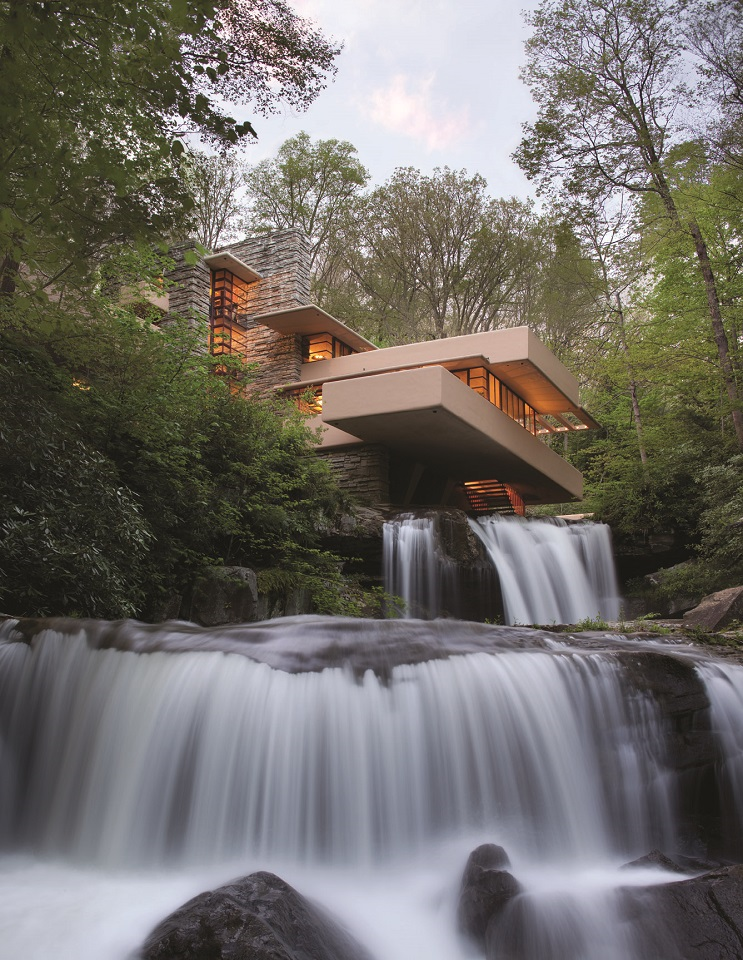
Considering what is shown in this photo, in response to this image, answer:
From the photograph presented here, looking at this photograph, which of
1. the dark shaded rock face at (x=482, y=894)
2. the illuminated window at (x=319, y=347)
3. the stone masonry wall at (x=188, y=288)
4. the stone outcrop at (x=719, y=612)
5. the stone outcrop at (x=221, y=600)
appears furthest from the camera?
the illuminated window at (x=319, y=347)

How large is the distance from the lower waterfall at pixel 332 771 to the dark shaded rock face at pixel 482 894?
0.36ft

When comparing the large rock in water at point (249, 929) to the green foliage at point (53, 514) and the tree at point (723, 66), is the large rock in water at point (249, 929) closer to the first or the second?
the green foliage at point (53, 514)

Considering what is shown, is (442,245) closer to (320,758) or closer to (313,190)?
(313,190)

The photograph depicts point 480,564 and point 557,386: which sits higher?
point 557,386

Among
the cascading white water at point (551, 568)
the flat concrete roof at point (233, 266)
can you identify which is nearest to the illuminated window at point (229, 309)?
the flat concrete roof at point (233, 266)

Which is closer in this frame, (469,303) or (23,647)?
(23,647)

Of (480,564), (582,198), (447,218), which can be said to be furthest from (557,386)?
(447,218)

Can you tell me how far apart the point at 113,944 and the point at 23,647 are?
124 inches

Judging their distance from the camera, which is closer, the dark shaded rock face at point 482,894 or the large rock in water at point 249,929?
the large rock in water at point 249,929

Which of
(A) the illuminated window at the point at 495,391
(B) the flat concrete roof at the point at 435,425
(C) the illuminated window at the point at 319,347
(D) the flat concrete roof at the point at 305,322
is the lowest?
(B) the flat concrete roof at the point at 435,425

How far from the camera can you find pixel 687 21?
59.8 feet

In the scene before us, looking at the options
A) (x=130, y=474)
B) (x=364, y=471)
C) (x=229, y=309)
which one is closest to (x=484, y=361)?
(x=364, y=471)

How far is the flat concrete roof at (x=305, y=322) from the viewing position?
21.9m

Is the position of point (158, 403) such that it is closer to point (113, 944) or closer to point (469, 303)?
point (113, 944)
